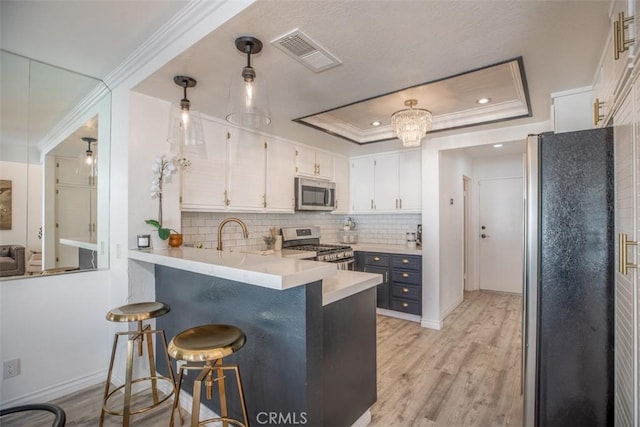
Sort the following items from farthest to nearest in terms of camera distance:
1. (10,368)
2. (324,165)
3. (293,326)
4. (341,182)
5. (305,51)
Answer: (341,182), (324,165), (10,368), (305,51), (293,326)

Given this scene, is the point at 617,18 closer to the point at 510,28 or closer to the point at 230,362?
the point at 510,28

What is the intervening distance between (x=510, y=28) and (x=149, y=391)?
10.9 ft

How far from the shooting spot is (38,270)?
7.25 ft

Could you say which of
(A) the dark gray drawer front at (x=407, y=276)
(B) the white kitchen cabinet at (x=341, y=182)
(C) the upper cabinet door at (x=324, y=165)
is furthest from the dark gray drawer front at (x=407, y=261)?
(C) the upper cabinet door at (x=324, y=165)

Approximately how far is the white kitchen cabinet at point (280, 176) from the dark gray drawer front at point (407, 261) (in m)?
1.51

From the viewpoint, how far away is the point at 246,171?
330 centimetres

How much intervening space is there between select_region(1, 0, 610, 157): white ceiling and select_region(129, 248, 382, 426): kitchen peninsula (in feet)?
3.92

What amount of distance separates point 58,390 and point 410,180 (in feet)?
13.6

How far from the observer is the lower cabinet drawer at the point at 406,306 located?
12.6 feet

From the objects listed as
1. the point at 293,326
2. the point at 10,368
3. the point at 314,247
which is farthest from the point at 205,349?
the point at 314,247

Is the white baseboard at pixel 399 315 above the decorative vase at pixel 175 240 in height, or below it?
below

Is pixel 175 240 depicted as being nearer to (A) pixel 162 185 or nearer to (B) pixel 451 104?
(A) pixel 162 185

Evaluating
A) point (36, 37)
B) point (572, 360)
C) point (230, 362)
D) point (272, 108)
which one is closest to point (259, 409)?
point (230, 362)

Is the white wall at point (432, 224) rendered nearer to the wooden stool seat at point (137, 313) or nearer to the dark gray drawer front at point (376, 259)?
the dark gray drawer front at point (376, 259)
